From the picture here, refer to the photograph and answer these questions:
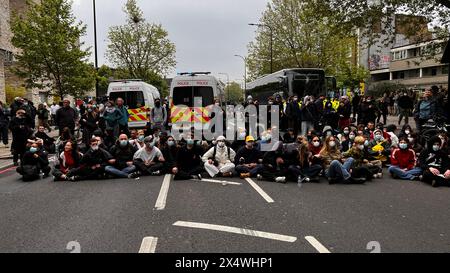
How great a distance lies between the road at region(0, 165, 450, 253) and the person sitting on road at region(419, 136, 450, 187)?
268mm

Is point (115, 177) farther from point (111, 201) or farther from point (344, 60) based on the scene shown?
point (344, 60)

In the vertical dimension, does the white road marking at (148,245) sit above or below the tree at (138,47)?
below

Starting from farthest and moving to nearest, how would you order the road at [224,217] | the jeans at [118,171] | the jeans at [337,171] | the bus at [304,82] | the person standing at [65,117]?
the bus at [304,82] < the person standing at [65,117] < the jeans at [118,171] < the jeans at [337,171] < the road at [224,217]

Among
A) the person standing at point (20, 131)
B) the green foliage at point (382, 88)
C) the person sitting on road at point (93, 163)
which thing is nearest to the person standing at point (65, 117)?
the person standing at point (20, 131)

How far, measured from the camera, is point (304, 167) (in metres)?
10.5

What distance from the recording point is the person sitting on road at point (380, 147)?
12.2m

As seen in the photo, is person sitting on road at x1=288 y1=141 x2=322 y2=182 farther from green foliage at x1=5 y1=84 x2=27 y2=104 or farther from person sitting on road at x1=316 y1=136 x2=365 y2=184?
green foliage at x1=5 y1=84 x2=27 y2=104

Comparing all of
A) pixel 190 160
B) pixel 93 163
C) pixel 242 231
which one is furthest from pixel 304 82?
pixel 242 231

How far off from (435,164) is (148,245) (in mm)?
7631

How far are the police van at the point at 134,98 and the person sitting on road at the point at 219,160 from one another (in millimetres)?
9427

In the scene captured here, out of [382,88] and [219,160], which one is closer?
[219,160]

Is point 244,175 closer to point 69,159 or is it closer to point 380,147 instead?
point 380,147

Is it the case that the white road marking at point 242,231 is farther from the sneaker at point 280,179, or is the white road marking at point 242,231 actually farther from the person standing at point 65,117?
the person standing at point 65,117
